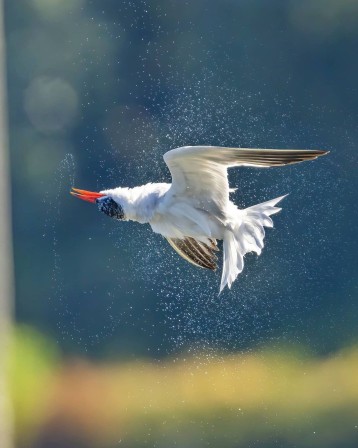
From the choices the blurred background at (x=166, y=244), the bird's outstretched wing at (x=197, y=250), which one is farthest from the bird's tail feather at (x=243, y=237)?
the blurred background at (x=166, y=244)

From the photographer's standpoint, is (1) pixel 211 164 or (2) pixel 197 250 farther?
(2) pixel 197 250

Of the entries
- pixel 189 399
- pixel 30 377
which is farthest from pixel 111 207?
pixel 30 377

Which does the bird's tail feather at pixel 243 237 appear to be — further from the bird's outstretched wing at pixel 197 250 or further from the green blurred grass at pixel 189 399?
the green blurred grass at pixel 189 399

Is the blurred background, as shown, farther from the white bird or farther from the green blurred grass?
the white bird

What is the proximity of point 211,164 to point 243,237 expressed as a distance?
238 millimetres

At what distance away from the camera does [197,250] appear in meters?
2.29

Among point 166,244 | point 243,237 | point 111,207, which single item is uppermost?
point 166,244

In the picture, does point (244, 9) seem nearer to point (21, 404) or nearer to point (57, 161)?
point (57, 161)

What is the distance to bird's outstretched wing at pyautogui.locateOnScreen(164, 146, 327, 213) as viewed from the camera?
1.88 m

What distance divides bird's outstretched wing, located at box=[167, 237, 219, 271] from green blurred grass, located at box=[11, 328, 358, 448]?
0.75 meters

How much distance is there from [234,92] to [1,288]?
3.38 ft

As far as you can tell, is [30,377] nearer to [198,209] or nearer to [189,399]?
[189,399]

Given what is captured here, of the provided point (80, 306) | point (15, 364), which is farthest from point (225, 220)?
point (15, 364)

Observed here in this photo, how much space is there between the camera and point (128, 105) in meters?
2.96
